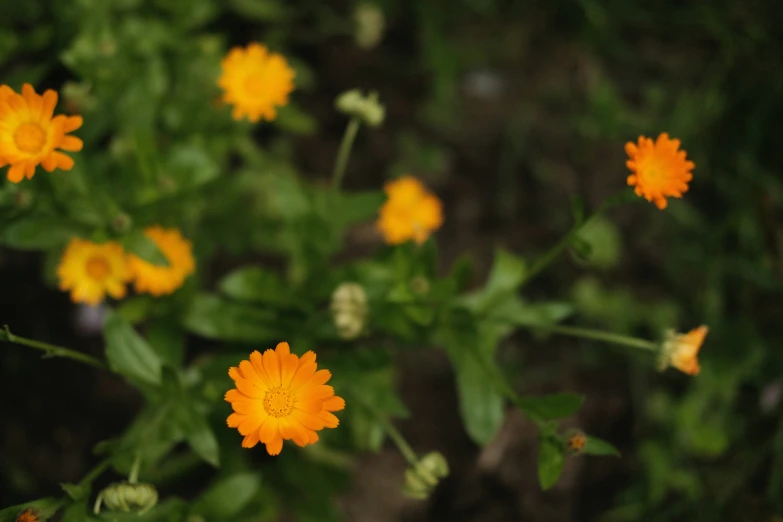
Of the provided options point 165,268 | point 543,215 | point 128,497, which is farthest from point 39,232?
point 543,215

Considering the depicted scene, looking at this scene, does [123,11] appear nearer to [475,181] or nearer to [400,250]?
[400,250]

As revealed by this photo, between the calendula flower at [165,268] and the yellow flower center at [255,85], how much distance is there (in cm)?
55

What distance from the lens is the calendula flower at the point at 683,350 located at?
6.12 ft

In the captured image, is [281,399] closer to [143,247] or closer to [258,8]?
[143,247]

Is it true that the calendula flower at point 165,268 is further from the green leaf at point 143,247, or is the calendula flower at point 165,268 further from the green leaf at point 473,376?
the green leaf at point 473,376

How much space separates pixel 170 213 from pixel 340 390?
2.75ft

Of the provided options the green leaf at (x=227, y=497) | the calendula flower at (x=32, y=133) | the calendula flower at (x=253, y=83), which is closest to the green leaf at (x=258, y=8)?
the calendula flower at (x=253, y=83)

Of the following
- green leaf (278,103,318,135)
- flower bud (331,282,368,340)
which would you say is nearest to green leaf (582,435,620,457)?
flower bud (331,282,368,340)

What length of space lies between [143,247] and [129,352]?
1.05 ft

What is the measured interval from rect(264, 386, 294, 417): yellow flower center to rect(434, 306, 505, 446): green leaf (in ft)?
2.66

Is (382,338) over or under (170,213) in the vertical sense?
under

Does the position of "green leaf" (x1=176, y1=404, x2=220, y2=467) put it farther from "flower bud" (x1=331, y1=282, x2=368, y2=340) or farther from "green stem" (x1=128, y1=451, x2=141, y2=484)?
"flower bud" (x1=331, y1=282, x2=368, y2=340)

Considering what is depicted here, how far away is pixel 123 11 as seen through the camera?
8.45ft

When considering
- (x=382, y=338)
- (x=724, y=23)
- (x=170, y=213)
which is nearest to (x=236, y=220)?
(x=170, y=213)
